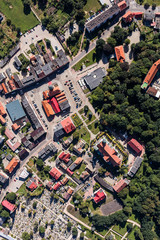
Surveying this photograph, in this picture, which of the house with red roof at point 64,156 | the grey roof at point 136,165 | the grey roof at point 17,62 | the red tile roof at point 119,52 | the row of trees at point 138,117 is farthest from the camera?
the house with red roof at point 64,156

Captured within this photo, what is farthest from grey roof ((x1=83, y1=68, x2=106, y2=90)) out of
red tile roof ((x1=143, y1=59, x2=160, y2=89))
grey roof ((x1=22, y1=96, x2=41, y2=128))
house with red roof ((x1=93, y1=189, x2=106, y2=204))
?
house with red roof ((x1=93, y1=189, x2=106, y2=204))

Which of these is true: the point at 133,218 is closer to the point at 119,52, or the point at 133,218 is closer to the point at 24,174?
the point at 24,174

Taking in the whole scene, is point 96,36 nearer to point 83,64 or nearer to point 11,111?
point 83,64

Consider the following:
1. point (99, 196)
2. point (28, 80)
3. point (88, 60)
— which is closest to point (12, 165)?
point (28, 80)

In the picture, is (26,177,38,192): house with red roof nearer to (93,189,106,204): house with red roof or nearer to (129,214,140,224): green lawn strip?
(93,189,106,204): house with red roof

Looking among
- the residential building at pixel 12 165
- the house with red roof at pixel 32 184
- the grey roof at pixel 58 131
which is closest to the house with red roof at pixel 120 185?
the grey roof at pixel 58 131

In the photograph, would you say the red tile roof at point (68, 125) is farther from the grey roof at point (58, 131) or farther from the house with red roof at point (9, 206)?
the house with red roof at point (9, 206)
